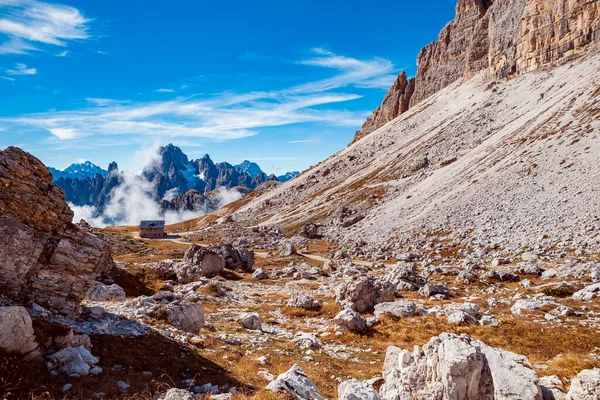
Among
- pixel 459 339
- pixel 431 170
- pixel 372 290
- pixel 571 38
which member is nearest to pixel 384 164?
pixel 431 170

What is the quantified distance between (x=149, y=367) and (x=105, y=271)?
24914 millimetres

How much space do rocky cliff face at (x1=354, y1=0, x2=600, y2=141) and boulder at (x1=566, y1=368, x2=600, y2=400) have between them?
4917 inches

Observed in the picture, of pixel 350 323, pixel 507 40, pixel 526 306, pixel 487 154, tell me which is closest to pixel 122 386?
pixel 350 323

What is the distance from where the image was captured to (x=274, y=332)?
2545 centimetres

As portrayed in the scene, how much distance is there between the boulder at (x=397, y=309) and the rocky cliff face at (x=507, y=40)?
114m

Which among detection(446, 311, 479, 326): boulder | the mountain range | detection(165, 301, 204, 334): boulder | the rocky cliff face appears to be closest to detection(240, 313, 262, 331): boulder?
detection(165, 301, 204, 334): boulder

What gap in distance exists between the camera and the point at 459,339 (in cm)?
1137

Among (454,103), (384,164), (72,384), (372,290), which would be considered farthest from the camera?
(454,103)

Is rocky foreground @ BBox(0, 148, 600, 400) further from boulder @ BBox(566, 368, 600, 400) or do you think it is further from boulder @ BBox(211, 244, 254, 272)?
boulder @ BBox(211, 244, 254, 272)

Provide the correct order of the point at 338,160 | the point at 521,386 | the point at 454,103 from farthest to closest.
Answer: the point at 338,160 < the point at 454,103 < the point at 521,386

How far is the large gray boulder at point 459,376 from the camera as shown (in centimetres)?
1035

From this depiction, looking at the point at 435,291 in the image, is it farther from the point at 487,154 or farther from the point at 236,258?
the point at 487,154

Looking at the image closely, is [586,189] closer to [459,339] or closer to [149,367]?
[459,339]

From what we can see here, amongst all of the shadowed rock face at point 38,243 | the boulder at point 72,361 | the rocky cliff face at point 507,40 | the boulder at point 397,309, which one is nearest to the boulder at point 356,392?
the boulder at point 72,361
